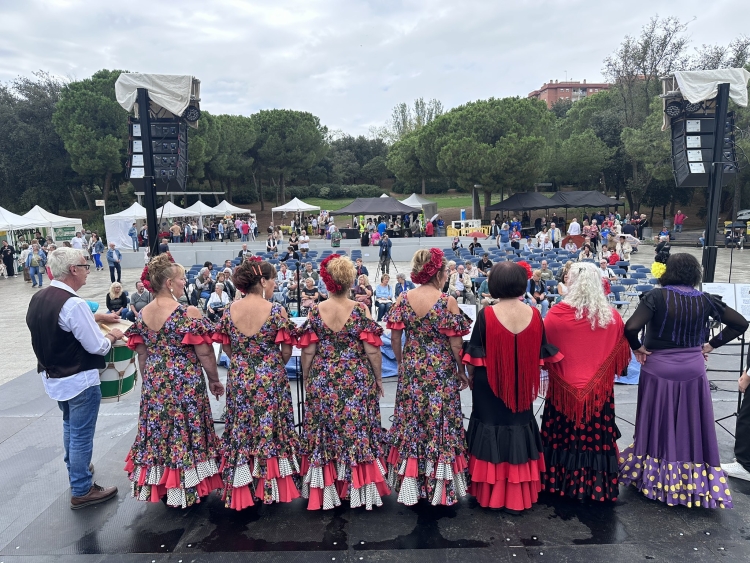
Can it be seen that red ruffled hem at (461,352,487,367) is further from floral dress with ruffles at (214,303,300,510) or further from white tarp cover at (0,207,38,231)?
white tarp cover at (0,207,38,231)

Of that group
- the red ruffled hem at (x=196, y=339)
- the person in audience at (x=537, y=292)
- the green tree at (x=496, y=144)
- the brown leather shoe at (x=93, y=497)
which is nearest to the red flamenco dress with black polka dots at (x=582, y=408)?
the red ruffled hem at (x=196, y=339)

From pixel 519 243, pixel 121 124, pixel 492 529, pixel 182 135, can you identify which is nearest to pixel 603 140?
pixel 519 243

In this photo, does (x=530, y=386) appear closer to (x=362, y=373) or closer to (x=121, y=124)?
(x=362, y=373)

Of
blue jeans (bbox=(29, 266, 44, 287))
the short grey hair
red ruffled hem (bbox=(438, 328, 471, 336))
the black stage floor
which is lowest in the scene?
the black stage floor

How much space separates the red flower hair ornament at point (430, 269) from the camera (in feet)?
10.1

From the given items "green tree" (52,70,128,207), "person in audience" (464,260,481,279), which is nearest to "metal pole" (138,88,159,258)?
"person in audience" (464,260,481,279)

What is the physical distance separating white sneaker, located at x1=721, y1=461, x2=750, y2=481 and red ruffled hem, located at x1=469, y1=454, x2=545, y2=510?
4.80 feet

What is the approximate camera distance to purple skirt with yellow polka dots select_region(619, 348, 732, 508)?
310 centimetres

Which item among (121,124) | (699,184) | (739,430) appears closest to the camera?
(739,430)

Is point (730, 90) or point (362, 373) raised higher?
point (730, 90)

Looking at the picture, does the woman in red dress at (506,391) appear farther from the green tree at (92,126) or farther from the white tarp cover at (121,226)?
the green tree at (92,126)

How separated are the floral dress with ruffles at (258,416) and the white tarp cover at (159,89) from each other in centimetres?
388

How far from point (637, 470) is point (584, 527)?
23.2 inches

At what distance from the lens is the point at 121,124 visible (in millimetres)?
30750
